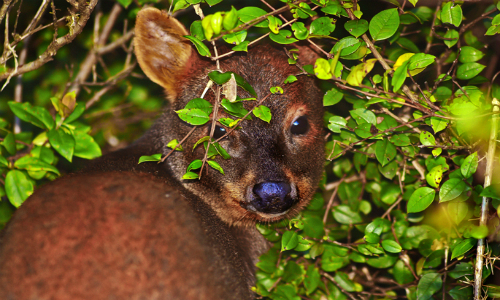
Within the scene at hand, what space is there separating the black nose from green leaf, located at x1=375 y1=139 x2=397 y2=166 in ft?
2.14

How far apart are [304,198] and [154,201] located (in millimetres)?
1392

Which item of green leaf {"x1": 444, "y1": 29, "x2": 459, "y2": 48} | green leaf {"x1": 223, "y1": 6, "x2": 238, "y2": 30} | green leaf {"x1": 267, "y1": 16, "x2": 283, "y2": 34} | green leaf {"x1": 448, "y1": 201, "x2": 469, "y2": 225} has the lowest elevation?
green leaf {"x1": 448, "y1": 201, "x2": 469, "y2": 225}

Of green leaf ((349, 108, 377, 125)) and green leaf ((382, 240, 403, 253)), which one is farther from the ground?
green leaf ((349, 108, 377, 125))

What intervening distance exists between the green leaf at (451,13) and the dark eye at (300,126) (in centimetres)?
115

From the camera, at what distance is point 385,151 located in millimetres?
3029

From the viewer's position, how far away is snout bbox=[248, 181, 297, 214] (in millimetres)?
2859

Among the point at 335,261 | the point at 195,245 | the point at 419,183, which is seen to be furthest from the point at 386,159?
the point at 195,245

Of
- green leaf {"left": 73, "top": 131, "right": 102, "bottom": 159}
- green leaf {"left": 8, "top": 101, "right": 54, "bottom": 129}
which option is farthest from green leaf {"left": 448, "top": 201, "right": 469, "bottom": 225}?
green leaf {"left": 8, "top": 101, "right": 54, "bottom": 129}

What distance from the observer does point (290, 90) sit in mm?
3264

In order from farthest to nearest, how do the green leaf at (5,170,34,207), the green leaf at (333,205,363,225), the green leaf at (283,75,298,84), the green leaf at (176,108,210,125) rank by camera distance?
the green leaf at (333,205,363,225) < the green leaf at (5,170,34,207) < the green leaf at (283,75,298,84) < the green leaf at (176,108,210,125)

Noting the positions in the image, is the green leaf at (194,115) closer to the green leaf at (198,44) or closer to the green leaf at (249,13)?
the green leaf at (198,44)

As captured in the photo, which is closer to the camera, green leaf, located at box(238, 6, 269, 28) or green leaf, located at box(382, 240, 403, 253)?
green leaf, located at box(238, 6, 269, 28)

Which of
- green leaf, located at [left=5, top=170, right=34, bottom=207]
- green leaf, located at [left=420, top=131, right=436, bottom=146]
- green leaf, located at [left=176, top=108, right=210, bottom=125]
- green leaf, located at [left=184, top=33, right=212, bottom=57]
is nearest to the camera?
green leaf, located at [left=184, top=33, right=212, bottom=57]

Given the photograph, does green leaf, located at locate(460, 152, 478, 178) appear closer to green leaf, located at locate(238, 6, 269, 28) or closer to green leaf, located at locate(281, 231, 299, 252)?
green leaf, located at locate(281, 231, 299, 252)
